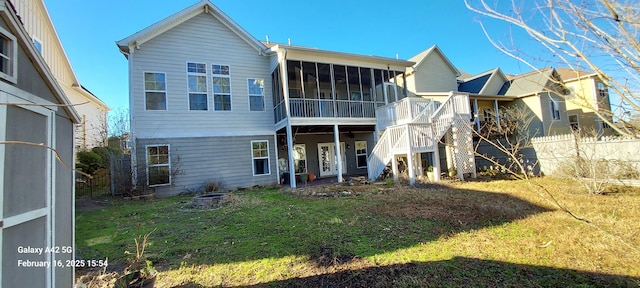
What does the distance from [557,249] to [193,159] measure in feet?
37.7

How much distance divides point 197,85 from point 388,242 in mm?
10546

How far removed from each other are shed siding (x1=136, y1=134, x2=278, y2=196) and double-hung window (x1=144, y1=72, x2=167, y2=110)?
56.3 inches

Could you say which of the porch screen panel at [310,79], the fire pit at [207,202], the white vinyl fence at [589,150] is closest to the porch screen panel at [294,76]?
the porch screen panel at [310,79]

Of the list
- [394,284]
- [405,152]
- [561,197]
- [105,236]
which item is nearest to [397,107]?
[405,152]

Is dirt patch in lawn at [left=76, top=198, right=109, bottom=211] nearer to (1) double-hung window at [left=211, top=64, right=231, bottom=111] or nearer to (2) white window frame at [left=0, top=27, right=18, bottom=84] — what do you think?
(1) double-hung window at [left=211, top=64, right=231, bottom=111]

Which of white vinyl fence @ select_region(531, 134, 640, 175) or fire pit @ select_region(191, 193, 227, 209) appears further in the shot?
white vinyl fence @ select_region(531, 134, 640, 175)

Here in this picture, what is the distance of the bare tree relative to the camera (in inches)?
61.8

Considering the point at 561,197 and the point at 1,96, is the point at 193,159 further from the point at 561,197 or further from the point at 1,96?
the point at 561,197

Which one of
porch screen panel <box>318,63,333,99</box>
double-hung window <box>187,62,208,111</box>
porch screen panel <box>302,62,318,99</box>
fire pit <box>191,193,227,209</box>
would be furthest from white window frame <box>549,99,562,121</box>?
double-hung window <box>187,62,208,111</box>

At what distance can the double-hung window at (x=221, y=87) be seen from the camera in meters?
11.6

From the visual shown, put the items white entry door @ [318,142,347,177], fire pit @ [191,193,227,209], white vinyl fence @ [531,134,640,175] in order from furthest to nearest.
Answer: white entry door @ [318,142,347,177]
white vinyl fence @ [531,134,640,175]
fire pit @ [191,193,227,209]

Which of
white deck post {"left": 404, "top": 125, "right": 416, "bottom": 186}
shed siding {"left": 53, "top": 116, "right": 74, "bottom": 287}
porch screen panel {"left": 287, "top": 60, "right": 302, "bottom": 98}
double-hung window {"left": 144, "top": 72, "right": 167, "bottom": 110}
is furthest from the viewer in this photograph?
porch screen panel {"left": 287, "top": 60, "right": 302, "bottom": 98}

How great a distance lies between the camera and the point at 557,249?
370cm

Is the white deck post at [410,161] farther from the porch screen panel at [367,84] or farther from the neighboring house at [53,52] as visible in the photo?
the neighboring house at [53,52]
